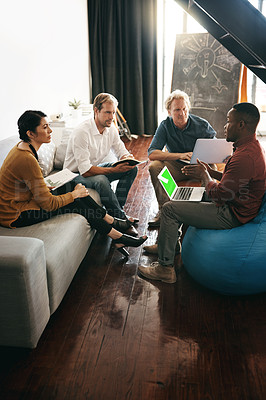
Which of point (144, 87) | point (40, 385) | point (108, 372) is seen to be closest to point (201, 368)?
point (108, 372)

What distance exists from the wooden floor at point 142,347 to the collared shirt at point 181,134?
1140 mm

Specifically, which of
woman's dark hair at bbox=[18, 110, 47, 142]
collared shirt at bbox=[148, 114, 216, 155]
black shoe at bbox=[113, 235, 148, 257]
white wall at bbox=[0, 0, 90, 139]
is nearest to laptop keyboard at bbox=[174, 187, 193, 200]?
black shoe at bbox=[113, 235, 148, 257]

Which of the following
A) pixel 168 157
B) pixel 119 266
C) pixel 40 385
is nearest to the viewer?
pixel 40 385

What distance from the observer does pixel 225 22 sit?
197 centimetres

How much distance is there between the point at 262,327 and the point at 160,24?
537 cm

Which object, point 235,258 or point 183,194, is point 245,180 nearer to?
point 235,258

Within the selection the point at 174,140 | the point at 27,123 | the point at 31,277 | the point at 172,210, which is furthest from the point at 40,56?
the point at 31,277

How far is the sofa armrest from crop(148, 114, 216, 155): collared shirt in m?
1.68

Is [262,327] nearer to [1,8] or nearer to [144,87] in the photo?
[1,8]

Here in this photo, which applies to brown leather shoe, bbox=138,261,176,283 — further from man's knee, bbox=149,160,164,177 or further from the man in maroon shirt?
man's knee, bbox=149,160,164,177

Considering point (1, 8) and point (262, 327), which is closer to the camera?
point (262, 327)

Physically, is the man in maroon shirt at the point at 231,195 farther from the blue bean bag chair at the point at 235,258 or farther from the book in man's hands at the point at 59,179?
the book in man's hands at the point at 59,179

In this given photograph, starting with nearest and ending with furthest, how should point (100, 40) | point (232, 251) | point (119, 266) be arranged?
point (232, 251), point (119, 266), point (100, 40)

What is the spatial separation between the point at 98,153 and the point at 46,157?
0.44 meters
